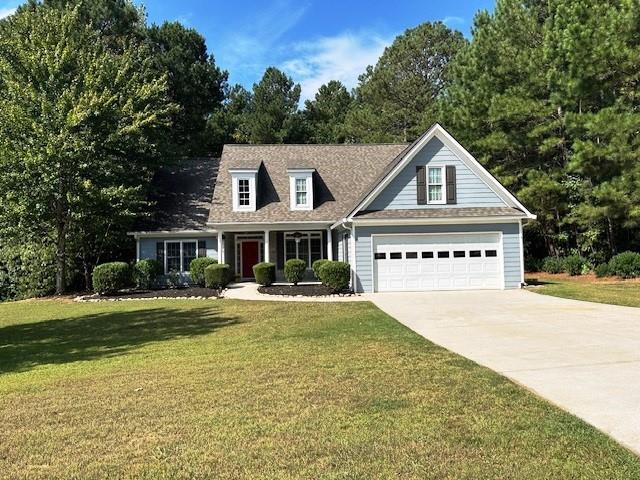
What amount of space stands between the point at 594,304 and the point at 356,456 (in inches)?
488

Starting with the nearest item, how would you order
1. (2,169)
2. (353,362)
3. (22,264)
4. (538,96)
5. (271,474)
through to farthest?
(271,474), (353,362), (2,169), (22,264), (538,96)

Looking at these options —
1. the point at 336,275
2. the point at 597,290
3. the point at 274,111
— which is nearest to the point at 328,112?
the point at 274,111

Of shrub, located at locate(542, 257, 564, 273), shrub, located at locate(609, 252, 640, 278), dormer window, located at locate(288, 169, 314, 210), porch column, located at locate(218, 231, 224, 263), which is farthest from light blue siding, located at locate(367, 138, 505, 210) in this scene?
shrub, located at locate(542, 257, 564, 273)

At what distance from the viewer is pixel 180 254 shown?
915 inches

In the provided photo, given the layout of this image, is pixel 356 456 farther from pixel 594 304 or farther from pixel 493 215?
pixel 493 215

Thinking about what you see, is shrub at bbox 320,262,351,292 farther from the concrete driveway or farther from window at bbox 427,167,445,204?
window at bbox 427,167,445,204

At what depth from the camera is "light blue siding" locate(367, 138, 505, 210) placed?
19516 millimetres

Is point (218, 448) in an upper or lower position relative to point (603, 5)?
lower

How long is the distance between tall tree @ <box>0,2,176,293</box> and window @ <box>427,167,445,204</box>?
11945 mm

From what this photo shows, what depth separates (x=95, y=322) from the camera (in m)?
13.4

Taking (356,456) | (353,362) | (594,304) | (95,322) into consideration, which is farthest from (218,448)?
(594,304)

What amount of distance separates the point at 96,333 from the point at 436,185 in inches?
520

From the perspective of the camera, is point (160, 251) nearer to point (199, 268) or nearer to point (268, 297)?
point (199, 268)

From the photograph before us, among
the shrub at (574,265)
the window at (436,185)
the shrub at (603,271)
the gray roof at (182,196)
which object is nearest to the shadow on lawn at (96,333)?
the gray roof at (182,196)
